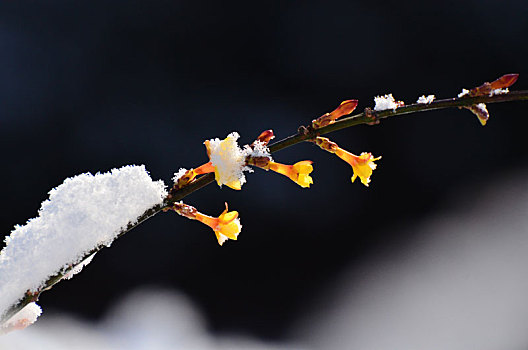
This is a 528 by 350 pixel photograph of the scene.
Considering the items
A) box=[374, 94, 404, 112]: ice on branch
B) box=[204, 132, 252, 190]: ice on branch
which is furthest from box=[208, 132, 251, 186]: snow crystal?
box=[374, 94, 404, 112]: ice on branch

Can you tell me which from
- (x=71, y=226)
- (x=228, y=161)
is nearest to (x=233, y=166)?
(x=228, y=161)

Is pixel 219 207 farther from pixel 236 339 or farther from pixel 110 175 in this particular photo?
pixel 110 175

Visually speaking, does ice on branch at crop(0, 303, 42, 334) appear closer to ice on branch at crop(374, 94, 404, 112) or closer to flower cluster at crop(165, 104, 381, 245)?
flower cluster at crop(165, 104, 381, 245)

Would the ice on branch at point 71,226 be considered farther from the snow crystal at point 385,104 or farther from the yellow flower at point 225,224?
the snow crystal at point 385,104

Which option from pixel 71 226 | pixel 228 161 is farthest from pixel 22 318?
pixel 228 161

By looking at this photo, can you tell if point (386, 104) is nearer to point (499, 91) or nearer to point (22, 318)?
point (499, 91)

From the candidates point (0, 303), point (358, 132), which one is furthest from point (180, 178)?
point (358, 132)

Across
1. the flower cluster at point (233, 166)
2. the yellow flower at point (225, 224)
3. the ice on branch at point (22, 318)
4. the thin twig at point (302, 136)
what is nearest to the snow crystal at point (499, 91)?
the thin twig at point (302, 136)

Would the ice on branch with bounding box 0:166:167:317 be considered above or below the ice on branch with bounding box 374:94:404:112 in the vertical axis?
below

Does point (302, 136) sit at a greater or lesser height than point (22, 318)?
greater
